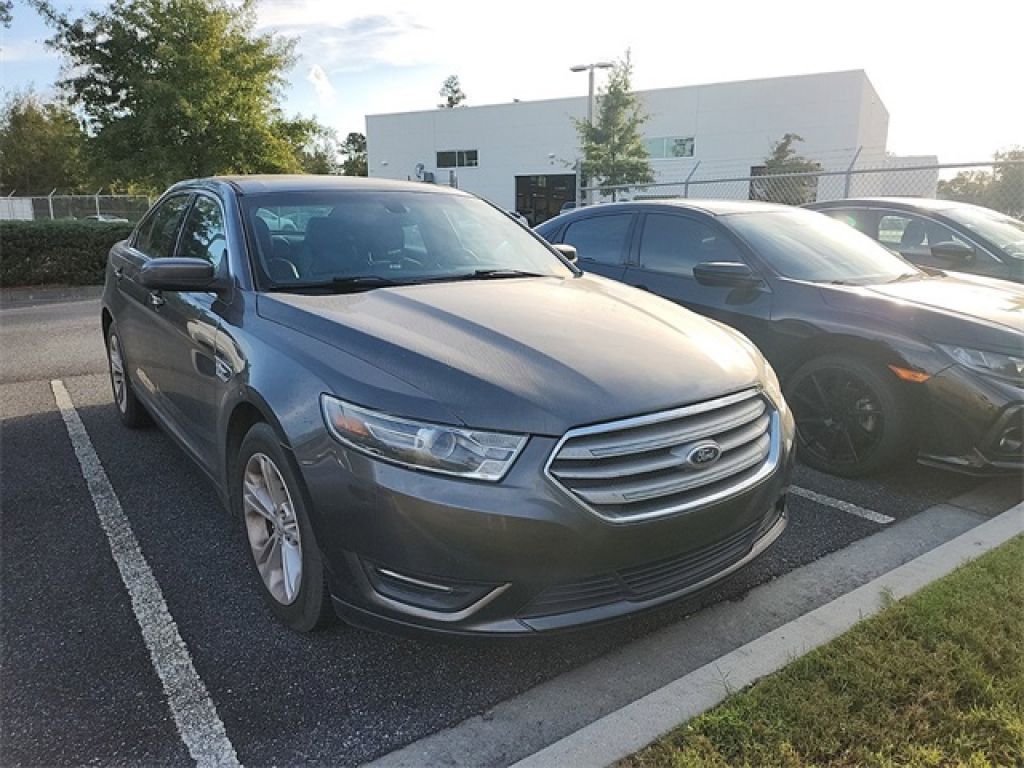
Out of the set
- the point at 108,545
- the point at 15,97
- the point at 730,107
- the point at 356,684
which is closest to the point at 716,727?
the point at 356,684

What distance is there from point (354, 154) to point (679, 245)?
86417 millimetres

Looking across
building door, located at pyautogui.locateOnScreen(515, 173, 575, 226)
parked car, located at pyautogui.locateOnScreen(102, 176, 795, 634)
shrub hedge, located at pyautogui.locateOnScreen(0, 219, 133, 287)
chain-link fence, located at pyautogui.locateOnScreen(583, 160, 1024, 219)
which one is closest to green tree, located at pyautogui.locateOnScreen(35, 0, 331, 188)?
shrub hedge, located at pyautogui.locateOnScreen(0, 219, 133, 287)

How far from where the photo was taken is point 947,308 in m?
4.05

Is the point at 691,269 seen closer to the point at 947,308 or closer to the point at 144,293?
the point at 947,308

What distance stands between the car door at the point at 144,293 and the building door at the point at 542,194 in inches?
1436

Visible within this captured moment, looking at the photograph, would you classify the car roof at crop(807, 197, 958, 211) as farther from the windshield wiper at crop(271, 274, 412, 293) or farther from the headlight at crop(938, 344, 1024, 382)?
the windshield wiper at crop(271, 274, 412, 293)

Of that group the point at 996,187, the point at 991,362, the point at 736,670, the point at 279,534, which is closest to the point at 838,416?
the point at 991,362

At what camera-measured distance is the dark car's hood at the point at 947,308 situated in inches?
150

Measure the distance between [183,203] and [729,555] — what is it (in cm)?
362

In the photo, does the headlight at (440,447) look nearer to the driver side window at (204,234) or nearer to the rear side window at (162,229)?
the driver side window at (204,234)

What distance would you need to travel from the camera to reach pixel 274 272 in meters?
3.13

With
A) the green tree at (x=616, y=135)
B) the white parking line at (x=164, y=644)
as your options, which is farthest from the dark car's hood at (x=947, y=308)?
the green tree at (x=616, y=135)

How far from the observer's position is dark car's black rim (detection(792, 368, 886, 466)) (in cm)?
414

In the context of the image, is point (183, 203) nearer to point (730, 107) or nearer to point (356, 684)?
point (356, 684)
